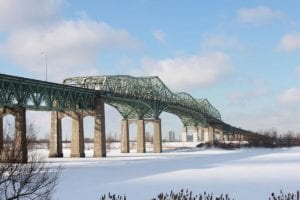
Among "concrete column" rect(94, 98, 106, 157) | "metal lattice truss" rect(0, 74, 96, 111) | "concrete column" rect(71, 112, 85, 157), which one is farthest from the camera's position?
"concrete column" rect(94, 98, 106, 157)

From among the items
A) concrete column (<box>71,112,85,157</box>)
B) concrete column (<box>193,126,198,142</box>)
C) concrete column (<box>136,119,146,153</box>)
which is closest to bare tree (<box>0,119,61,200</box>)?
concrete column (<box>71,112,85,157</box>)

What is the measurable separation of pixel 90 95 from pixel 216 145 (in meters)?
57.2

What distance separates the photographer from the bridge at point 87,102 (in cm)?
5147

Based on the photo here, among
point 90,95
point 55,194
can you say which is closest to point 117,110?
point 90,95

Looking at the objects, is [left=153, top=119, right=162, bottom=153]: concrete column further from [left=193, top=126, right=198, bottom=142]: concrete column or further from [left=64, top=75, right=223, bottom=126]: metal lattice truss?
[left=193, top=126, right=198, bottom=142]: concrete column

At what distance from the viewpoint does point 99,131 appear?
6975 centimetres

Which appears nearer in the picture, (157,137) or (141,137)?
(141,137)

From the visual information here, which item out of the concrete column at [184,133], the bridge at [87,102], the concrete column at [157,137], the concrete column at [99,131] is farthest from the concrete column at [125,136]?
the concrete column at [184,133]

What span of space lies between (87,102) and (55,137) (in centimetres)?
634

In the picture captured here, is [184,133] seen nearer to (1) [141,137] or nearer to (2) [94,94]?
(1) [141,137]

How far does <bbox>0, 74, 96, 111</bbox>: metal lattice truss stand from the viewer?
50531 millimetres

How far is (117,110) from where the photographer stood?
3674 inches

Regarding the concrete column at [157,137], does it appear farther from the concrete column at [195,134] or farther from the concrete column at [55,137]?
the concrete column at [195,134]

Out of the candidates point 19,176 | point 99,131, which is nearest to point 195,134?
point 99,131
